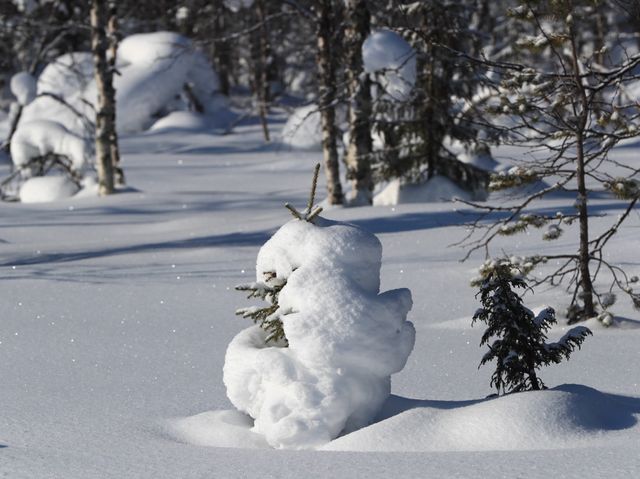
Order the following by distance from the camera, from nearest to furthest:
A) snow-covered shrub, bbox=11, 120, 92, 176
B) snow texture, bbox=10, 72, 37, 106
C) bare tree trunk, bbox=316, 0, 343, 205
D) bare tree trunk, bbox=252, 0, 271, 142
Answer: bare tree trunk, bbox=316, 0, 343, 205 < snow texture, bbox=10, 72, 37, 106 < snow-covered shrub, bbox=11, 120, 92, 176 < bare tree trunk, bbox=252, 0, 271, 142

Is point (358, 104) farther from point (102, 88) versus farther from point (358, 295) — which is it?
point (358, 295)

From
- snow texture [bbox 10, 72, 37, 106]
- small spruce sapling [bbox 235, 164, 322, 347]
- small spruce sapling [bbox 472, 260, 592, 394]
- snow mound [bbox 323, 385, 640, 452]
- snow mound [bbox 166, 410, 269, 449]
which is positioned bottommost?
snow mound [bbox 166, 410, 269, 449]

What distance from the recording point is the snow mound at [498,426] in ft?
18.3

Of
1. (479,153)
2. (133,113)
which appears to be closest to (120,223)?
(479,153)

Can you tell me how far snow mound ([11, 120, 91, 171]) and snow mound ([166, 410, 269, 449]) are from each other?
1854 centimetres

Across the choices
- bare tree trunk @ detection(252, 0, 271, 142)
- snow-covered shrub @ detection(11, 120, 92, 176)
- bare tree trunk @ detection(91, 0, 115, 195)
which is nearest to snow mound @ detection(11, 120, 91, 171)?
snow-covered shrub @ detection(11, 120, 92, 176)

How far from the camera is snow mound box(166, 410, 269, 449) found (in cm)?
604

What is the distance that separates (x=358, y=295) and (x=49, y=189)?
18.3 m

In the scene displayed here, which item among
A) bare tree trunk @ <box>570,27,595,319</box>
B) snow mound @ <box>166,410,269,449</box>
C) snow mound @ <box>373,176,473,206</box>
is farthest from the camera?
snow mound @ <box>373,176,473,206</box>

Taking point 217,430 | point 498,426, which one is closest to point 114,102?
point 217,430

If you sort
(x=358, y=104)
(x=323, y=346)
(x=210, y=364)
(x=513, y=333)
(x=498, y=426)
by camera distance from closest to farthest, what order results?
(x=498, y=426) < (x=323, y=346) < (x=513, y=333) < (x=210, y=364) < (x=358, y=104)

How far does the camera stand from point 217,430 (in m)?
6.23

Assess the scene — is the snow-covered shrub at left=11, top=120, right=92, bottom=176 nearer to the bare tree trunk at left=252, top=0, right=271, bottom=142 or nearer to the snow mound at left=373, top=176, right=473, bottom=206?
the snow mound at left=373, top=176, right=473, bottom=206

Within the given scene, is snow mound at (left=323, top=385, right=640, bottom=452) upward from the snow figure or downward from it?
downward
